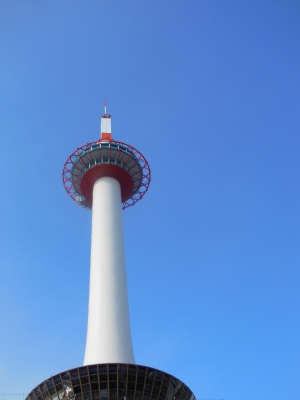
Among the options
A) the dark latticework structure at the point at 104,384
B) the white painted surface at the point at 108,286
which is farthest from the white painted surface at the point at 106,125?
the dark latticework structure at the point at 104,384

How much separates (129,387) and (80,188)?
97.0 feet

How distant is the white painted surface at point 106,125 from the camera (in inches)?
2879

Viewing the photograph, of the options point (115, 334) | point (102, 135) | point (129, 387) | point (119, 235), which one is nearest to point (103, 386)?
point (129, 387)

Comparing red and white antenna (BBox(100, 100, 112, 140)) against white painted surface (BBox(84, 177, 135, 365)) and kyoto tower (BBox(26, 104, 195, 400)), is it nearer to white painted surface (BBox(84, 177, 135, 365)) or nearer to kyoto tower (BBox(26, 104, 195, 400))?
kyoto tower (BBox(26, 104, 195, 400))

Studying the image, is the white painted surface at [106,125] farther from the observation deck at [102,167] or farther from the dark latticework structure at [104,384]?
the dark latticework structure at [104,384]

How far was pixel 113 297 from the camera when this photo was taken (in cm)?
5519

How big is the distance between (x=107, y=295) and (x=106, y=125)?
92.3 feet

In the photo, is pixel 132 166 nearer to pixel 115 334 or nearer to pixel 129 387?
pixel 115 334

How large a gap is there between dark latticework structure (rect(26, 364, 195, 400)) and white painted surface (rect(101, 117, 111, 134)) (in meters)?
36.2

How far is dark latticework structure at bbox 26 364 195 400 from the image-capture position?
46.7m

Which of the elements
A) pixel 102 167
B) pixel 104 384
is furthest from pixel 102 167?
pixel 104 384

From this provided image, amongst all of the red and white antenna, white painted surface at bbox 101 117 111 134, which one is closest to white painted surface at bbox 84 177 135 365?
the red and white antenna

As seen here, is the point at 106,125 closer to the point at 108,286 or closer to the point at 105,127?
the point at 105,127

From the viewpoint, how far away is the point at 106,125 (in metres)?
73.9
